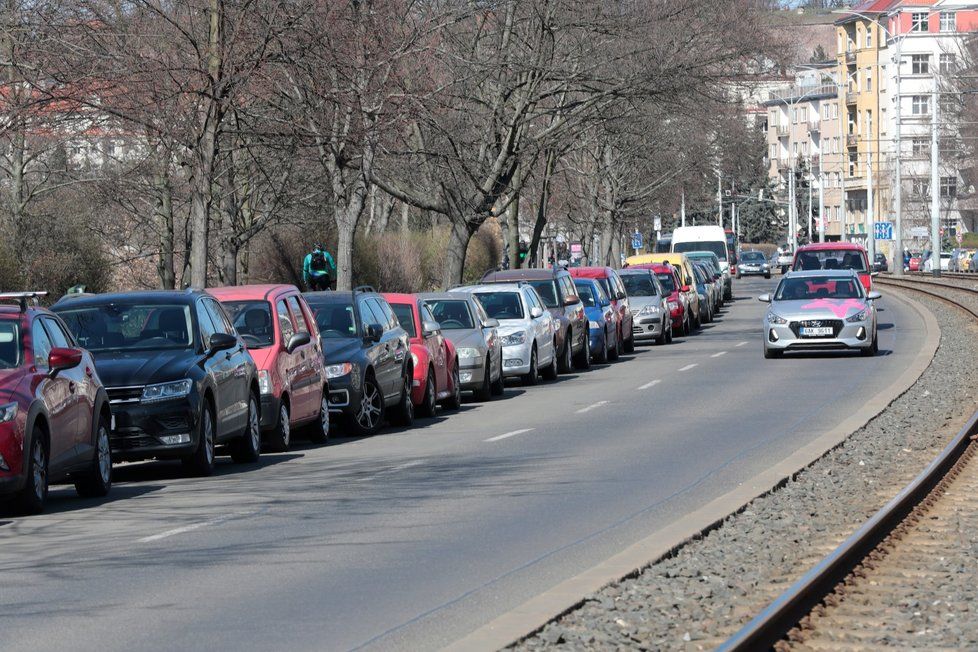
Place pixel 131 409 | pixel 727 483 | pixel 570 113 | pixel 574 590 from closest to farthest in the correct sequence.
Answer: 1. pixel 574 590
2. pixel 727 483
3. pixel 131 409
4. pixel 570 113

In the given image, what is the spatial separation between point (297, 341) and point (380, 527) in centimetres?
619

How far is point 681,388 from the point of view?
24438 millimetres

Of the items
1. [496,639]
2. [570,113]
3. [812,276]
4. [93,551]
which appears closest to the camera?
[496,639]

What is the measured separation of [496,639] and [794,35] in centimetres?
4348

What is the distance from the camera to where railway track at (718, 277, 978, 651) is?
758cm

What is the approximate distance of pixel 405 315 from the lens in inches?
900

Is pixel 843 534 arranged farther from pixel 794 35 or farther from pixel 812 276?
pixel 794 35

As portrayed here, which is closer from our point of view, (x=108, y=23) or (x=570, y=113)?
(x=108, y=23)

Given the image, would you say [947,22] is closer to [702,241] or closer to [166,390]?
[702,241]

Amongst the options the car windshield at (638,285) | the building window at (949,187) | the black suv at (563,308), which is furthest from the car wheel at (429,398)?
the building window at (949,187)

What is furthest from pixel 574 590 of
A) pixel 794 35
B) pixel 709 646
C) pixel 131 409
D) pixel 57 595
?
pixel 794 35

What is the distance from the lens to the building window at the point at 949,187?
114 m

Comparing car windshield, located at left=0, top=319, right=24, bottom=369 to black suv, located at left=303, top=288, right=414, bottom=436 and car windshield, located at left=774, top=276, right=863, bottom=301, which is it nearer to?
black suv, located at left=303, top=288, right=414, bottom=436

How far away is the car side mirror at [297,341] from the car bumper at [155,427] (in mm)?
2826
